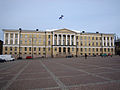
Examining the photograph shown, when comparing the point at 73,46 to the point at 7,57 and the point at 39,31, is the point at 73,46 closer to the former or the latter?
the point at 39,31

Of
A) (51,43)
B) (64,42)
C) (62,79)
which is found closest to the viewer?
(62,79)

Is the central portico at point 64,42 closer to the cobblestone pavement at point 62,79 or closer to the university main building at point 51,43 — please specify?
the university main building at point 51,43

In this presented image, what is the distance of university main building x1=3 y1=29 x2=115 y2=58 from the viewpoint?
61.9m

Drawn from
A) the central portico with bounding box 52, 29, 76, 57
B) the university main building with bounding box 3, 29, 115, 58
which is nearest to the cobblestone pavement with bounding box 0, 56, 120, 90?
the university main building with bounding box 3, 29, 115, 58

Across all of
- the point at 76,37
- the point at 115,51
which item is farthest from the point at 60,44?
the point at 115,51

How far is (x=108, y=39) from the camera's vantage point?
251ft

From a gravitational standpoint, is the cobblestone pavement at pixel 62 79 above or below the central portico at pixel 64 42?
below

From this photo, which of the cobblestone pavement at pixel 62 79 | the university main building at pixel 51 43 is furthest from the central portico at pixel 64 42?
the cobblestone pavement at pixel 62 79

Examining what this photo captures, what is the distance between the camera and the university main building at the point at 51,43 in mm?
61938

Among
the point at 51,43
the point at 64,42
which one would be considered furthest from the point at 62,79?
the point at 64,42

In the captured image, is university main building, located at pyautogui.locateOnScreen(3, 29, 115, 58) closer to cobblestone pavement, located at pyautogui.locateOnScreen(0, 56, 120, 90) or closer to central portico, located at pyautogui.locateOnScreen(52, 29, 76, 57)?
central portico, located at pyautogui.locateOnScreen(52, 29, 76, 57)

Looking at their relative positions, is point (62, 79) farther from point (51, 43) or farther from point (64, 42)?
point (64, 42)

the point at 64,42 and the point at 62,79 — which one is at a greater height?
the point at 64,42

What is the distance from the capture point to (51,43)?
6694cm
